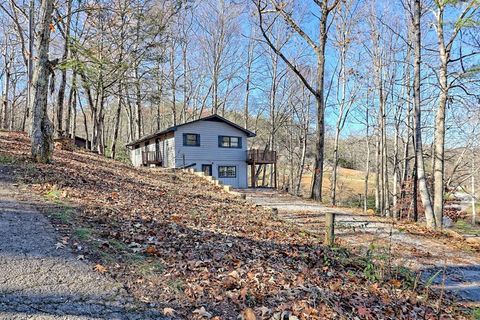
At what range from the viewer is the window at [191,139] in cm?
2241

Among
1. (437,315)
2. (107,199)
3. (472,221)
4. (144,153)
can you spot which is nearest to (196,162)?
(144,153)

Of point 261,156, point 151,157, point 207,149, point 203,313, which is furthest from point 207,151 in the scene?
point 203,313

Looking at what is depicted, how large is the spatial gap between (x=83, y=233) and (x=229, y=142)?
66.0 ft

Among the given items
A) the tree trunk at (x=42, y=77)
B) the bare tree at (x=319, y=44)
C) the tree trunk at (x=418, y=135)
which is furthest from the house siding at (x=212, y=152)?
the tree trunk at (x=418, y=135)

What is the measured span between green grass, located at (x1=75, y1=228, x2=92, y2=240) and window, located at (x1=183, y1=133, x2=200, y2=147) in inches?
724

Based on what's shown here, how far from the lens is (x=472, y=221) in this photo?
2359 centimetres

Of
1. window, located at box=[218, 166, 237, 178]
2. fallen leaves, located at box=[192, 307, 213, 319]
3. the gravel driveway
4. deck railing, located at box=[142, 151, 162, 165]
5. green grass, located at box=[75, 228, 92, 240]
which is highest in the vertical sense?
deck railing, located at box=[142, 151, 162, 165]

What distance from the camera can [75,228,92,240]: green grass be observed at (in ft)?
12.7

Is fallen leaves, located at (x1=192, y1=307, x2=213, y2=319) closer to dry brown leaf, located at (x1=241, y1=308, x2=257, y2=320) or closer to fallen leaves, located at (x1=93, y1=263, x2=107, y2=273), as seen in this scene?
dry brown leaf, located at (x1=241, y1=308, x2=257, y2=320)

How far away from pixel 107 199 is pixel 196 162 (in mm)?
16406

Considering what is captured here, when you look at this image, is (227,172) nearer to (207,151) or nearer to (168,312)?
(207,151)

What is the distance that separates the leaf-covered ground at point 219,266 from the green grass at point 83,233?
0.02m

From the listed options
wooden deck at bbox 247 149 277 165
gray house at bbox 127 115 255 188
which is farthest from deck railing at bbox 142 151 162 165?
wooden deck at bbox 247 149 277 165

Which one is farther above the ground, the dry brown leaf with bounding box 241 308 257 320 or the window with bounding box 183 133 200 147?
the window with bounding box 183 133 200 147
